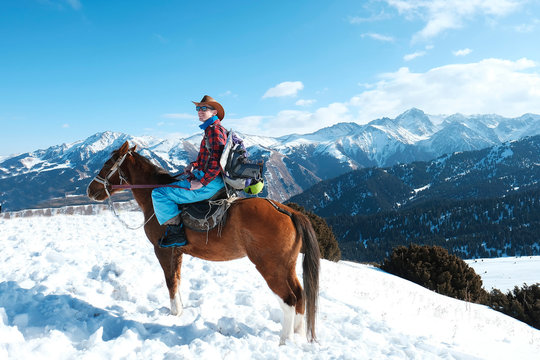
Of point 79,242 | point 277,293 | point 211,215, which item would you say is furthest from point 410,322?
point 79,242

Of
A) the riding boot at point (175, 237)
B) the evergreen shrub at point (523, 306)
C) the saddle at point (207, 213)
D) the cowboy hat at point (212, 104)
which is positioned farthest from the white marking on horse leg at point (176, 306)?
the evergreen shrub at point (523, 306)

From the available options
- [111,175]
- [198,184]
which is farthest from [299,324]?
[111,175]

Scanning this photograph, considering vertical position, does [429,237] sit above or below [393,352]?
below

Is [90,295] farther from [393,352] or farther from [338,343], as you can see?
[393,352]

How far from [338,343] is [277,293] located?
1513mm

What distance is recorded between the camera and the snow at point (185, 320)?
449 cm

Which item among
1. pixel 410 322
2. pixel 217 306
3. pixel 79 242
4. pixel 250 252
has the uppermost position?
pixel 250 252

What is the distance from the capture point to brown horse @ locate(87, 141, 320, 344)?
507 cm

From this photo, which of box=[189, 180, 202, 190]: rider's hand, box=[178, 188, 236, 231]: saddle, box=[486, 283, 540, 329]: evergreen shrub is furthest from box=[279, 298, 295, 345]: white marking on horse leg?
box=[486, 283, 540, 329]: evergreen shrub

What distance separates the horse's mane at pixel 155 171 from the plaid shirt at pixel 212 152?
953mm

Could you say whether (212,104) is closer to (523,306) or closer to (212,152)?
(212,152)

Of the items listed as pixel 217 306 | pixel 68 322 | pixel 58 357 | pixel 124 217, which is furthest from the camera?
pixel 124 217

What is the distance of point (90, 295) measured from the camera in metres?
5.88

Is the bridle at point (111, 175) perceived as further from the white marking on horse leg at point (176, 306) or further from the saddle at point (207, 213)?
the white marking on horse leg at point (176, 306)
